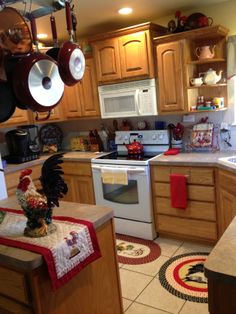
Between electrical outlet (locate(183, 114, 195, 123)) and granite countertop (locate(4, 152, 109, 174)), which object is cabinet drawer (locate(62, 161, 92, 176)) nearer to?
granite countertop (locate(4, 152, 109, 174))

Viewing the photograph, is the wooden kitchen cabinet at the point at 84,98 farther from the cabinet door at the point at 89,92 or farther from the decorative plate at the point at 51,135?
the decorative plate at the point at 51,135

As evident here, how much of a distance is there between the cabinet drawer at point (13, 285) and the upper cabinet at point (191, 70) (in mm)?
2320

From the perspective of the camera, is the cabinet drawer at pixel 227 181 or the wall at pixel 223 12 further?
the wall at pixel 223 12

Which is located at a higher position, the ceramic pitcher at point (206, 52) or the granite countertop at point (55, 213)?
the ceramic pitcher at point (206, 52)

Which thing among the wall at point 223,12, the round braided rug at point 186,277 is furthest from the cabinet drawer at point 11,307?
the wall at point 223,12

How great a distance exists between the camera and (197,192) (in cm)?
292

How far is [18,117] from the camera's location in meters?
3.63

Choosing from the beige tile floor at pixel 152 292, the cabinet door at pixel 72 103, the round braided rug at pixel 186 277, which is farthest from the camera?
the cabinet door at pixel 72 103

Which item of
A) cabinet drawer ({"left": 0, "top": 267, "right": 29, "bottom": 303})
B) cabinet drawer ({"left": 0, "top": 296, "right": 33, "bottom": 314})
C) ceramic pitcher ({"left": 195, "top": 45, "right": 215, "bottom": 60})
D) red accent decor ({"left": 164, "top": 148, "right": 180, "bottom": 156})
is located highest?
ceramic pitcher ({"left": 195, "top": 45, "right": 215, "bottom": 60})

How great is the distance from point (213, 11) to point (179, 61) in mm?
638

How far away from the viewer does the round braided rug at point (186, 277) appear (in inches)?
92.3

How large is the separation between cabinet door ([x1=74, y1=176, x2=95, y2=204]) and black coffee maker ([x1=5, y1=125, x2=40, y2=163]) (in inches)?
24.3

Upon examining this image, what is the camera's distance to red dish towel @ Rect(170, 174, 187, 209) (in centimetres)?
293

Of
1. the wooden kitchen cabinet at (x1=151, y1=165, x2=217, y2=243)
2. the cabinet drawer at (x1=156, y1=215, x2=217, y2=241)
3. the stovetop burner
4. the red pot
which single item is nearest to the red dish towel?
the wooden kitchen cabinet at (x1=151, y1=165, x2=217, y2=243)
